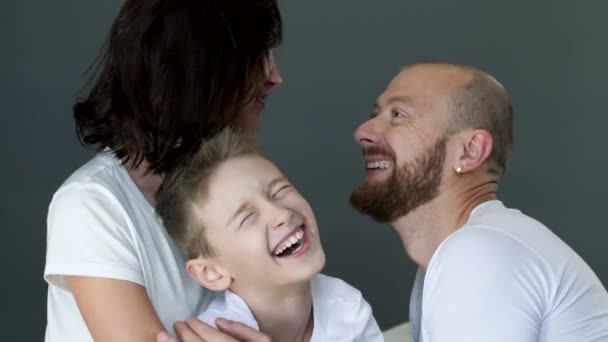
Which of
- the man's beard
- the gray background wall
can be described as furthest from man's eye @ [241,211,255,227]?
the gray background wall

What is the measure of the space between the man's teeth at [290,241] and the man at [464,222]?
0.80 ft

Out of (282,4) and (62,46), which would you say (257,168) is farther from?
(282,4)

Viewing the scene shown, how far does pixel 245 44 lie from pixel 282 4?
2.13 m

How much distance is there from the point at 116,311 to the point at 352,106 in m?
2.42

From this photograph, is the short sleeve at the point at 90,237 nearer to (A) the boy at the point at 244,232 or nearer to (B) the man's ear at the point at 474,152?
(A) the boy at the point at 244,232

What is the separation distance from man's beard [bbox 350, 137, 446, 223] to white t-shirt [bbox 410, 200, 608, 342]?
1.07 ft

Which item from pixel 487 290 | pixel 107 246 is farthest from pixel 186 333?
pixel 487 290

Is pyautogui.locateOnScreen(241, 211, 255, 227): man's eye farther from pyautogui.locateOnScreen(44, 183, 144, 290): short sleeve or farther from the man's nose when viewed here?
the man's nose

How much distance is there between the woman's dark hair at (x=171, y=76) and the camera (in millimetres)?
1741

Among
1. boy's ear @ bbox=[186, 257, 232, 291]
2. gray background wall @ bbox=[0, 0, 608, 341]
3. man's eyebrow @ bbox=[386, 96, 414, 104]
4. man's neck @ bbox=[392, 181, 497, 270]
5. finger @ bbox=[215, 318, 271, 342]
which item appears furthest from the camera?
gray background wall @ bbox=[0, 0, 608, 341]

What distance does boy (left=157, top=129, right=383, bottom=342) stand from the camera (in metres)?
1.80

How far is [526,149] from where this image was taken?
13.6 feet

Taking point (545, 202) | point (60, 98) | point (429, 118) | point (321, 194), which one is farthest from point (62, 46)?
point (545, 202)

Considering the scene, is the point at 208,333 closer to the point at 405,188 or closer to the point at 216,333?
the point at 216,333
